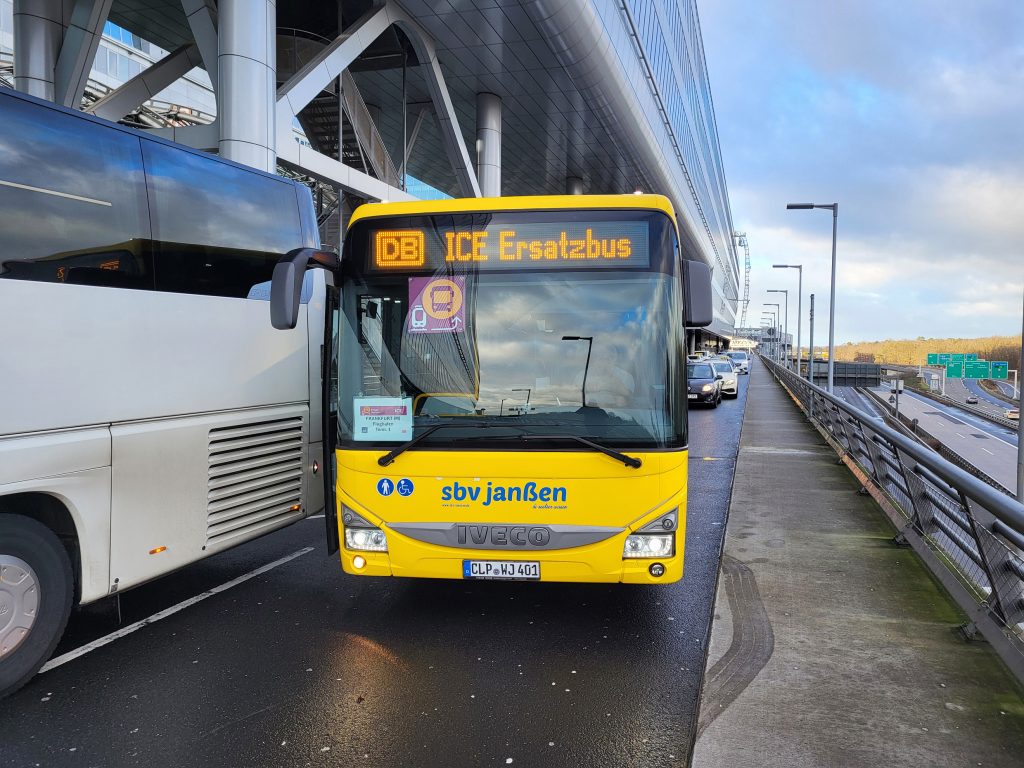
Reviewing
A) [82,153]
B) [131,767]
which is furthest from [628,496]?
[82,153]

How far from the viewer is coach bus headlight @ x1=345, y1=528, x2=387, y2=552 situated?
459 cm

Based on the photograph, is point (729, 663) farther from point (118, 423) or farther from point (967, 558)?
point (118, 423)

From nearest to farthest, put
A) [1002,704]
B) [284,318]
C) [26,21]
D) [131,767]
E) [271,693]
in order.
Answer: [131,767], [1002,704], [271,693], [284,318], [26,21]

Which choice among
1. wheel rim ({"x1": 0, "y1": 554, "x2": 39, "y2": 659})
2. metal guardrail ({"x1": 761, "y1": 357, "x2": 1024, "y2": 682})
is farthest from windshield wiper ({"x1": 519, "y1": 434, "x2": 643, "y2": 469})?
wheel rim ({"x1": 0, "y1": 554, "x2": 39, "y2": 659})

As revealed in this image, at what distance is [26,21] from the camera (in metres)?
17.0

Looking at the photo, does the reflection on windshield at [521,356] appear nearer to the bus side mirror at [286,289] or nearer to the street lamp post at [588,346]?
the street lamp post at [588,346]

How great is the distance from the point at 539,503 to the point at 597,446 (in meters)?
0.50

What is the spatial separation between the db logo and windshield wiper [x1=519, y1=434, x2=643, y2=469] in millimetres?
1342

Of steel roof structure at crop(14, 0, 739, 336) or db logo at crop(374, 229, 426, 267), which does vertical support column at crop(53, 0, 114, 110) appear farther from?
db logo at crop(374, 229, 426, 267)

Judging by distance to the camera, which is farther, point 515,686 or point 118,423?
point 118,423

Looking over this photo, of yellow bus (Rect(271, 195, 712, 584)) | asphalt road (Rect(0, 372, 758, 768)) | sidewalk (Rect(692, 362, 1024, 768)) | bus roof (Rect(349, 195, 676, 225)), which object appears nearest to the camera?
sidewalk (Rect(692, 362, 1024, 768))

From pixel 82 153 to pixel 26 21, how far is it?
55.2 ft

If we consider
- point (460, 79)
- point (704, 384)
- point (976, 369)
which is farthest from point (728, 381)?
point (976, 369)

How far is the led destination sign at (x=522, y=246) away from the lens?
4.60m
